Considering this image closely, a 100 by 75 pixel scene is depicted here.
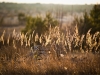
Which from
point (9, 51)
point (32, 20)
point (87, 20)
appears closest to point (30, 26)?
point (32, 20)

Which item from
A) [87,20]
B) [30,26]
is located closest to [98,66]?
[87,20]

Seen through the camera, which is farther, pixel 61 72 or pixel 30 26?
pixel 30 26

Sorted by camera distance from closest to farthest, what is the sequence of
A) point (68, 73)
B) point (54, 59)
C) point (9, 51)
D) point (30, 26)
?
point (68, 73) → point (54, 59) → point (9, 51) → point (30, 26)

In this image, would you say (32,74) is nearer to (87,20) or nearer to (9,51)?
(9,51)

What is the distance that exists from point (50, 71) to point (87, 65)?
0.94 meters

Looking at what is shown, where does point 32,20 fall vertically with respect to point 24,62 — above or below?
above

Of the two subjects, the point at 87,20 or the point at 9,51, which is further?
the point at 87,20

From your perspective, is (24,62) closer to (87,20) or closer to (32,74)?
(32,74)

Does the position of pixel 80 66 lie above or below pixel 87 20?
below

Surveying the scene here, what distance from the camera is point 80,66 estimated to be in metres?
5.13

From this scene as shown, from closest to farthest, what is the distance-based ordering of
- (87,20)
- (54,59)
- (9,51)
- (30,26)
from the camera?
(54,59)
(9,51)
(87,20)
(30,26)

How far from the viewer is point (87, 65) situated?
16.8 ft

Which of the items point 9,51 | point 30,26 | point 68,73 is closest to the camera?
point 68,73

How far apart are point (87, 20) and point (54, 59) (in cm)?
482
